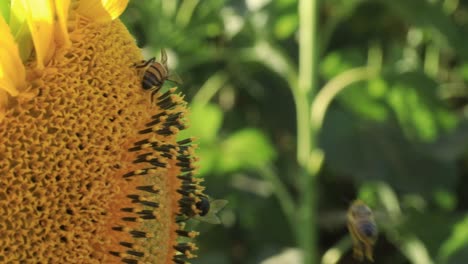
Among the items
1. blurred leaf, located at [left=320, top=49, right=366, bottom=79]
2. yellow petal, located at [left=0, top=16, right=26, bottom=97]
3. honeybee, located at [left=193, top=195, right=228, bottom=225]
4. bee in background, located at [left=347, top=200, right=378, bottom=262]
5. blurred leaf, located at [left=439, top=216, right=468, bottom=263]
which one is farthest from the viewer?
blurred leaf, located at [left=320, top=49, right=366, bottom=79]

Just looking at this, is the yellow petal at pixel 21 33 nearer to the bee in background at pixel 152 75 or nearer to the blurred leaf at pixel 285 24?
the bee in background at pixel 152 75

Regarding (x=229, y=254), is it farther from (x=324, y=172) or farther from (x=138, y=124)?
(x=138, y=124)

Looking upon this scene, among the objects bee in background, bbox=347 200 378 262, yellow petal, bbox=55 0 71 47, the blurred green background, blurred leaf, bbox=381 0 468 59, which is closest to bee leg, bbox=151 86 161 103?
yellow petal, bbox=55 0 71 47

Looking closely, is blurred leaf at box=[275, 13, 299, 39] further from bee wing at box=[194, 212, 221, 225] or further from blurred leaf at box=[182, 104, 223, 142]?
bee wing at box=[194, 212, 221, 225]

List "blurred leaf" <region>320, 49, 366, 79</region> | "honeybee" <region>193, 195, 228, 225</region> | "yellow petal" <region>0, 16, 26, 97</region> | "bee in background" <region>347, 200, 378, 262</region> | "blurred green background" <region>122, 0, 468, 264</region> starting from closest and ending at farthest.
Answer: "yellow petal" <region>0, 16, 26, 97</region> → "honeybee" <region>193, 195, 228, 225</region> → "bee in background" <region>347, 200, 378, 262</region> → "blurred green background" <region>122, 0, 468, 264</region> → "blurred leaf" <region>320, 49, 366, 79</region>

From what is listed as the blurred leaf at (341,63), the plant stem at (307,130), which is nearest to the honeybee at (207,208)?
the plant stem at (307,130)

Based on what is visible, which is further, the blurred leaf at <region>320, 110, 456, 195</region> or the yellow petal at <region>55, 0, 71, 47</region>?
the blurred leaf at <region>320, 110, 456, 195</region>

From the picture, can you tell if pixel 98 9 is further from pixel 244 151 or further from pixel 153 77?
pixel 244 151

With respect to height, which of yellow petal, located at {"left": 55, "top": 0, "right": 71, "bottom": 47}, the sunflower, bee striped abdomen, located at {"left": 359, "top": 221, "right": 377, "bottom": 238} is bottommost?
the sunflower
